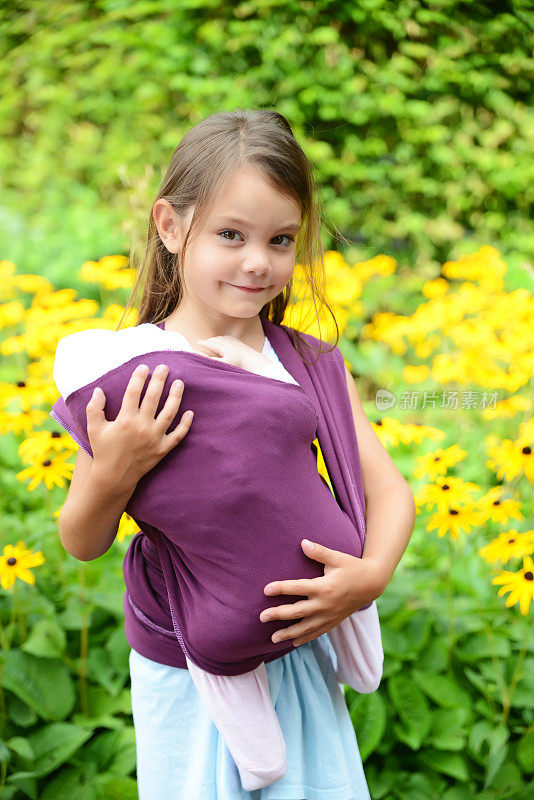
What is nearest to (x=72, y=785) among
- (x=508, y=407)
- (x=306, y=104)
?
(x=508, y=407)

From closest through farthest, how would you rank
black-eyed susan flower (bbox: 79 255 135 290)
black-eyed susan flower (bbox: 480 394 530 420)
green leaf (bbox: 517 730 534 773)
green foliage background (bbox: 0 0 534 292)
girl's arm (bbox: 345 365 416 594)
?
girl's arm (bbox: 345 365 416 594)
green leaf (bbox: 517 730 534 773)
black-eyed susan flower (bbox: 480 394 530 420)
black-eyed susan flower (bbox: 79 255 135 290)
green foliage background (bbox: 0 0 534 292)

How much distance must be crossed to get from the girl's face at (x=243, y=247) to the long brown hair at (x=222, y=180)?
0.06ft

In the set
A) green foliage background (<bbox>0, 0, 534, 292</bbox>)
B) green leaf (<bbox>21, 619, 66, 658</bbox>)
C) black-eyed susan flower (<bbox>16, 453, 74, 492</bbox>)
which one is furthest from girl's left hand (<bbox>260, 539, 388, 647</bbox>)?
green foliage background (<bbox>0, 0, 534, 292</bbox>)

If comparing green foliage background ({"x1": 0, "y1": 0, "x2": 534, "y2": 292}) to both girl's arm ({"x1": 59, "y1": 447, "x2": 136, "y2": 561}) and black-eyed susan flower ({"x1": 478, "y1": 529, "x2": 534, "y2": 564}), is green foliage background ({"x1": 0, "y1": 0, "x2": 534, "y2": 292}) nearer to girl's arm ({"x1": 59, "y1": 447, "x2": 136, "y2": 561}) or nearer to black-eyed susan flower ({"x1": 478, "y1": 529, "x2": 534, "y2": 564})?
black-eyed susan flower ({"x1": 478, "y1": 529, "x2": 534, "y2": 564})

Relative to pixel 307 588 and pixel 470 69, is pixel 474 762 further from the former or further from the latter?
pixel 470 69

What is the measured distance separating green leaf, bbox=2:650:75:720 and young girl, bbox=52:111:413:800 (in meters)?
0.56

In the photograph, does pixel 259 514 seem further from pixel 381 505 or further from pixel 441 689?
pixel 441 689

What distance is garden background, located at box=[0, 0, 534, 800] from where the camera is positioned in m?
1.58

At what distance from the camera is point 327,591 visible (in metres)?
0.88

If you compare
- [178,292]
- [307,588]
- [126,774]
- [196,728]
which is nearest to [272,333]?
[178,292]

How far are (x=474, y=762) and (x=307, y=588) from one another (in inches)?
41.3

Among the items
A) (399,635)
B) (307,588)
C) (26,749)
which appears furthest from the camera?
(399,635)

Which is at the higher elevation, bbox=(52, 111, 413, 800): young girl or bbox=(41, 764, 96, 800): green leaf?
bbox=(52, 111, 413, 800): young girl

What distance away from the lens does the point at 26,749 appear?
145cm
